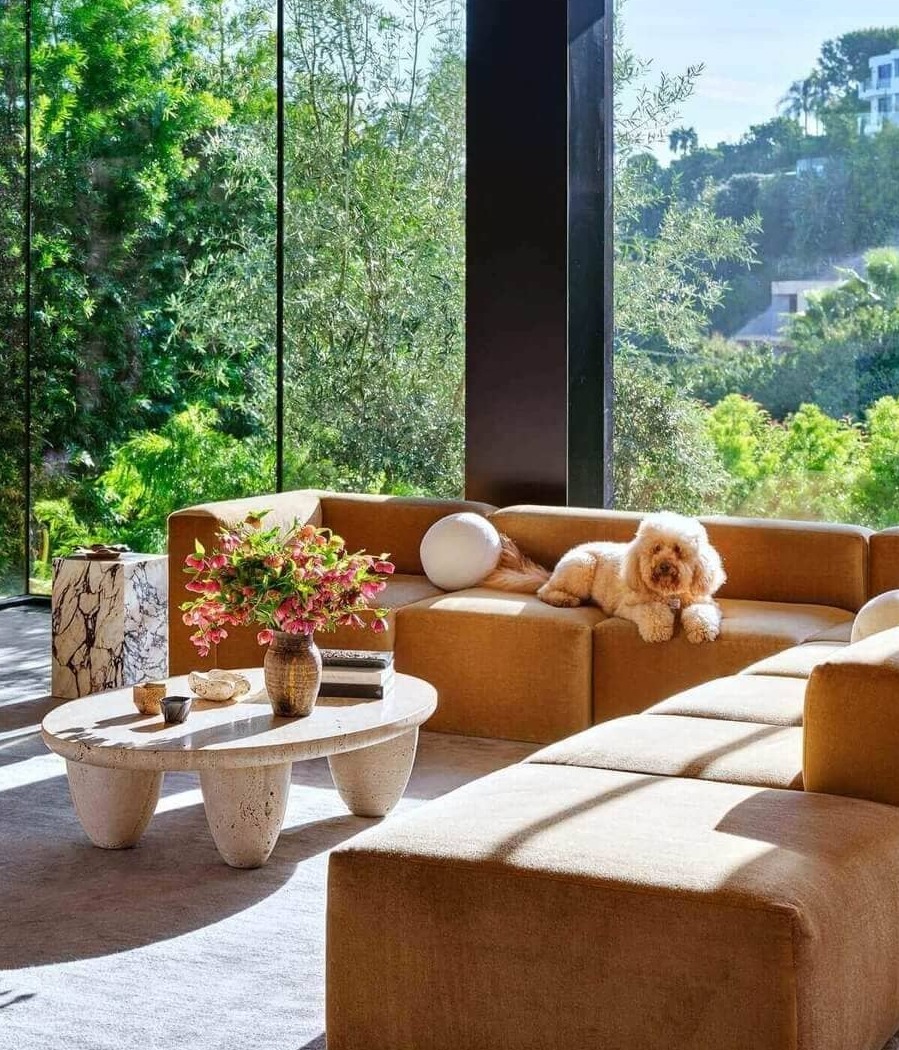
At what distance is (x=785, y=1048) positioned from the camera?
2.17 meters

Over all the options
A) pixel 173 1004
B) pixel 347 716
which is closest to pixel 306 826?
pixel 347 716

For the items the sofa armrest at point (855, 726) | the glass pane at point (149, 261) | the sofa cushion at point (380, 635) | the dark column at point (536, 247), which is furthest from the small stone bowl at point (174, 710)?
the glass pane at point (149, 261)

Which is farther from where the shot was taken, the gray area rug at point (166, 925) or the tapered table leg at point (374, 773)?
the tapered table leg at point (374, 773)

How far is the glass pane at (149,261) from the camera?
7211mm

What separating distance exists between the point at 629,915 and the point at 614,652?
250 cm

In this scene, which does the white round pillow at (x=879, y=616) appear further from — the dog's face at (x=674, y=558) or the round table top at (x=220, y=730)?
the round table top at (x=220, y=730)

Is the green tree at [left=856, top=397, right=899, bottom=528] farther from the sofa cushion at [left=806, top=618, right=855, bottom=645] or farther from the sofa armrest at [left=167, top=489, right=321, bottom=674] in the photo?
the sofa armrest at [left=167, top=489, right=321, bottom=674]

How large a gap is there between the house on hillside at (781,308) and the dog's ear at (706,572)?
59.6 inches

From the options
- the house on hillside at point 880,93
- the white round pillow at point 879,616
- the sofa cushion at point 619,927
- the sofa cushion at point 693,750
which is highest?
the house on hillside at point 880,93

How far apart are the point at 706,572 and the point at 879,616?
86cm

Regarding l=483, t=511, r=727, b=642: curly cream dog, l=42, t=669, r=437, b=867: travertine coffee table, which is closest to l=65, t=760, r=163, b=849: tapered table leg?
l=42, t=669, r=437, b=867: travertine coffee table

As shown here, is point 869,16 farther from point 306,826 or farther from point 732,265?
point 306,826

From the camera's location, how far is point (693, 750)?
3.04 meters

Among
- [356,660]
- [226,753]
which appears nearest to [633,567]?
[356,660]
